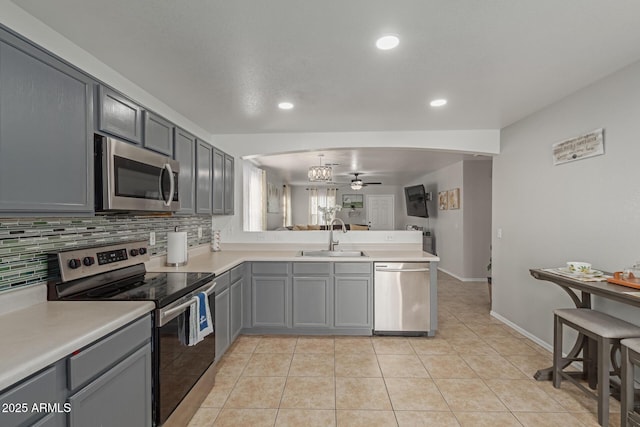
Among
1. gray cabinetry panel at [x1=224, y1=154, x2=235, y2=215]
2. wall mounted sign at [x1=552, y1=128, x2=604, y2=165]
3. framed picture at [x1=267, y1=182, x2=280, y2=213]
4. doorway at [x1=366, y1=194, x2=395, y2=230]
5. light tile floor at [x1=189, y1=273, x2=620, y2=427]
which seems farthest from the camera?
doorway at [x1=366, y1=194, x2=395, y2=230]

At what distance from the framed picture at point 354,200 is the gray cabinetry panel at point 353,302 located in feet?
25.7

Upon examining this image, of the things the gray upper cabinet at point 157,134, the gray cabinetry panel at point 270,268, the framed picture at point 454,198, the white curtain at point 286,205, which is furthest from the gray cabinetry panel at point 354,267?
the white curtain at point 286,205

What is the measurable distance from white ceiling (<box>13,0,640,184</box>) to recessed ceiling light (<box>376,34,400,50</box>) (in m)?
0.04

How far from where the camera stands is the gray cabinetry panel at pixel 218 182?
10.8 ft

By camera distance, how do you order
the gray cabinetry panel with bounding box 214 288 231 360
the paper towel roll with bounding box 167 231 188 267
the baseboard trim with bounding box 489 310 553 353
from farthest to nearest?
the baseboard trim with bounding box 489 310 553 353 → the paper towel roll with bounding box 167 231 188 267 → the gray cabinetry panel with bounding box 214 288 231 360

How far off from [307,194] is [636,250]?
9283 mm

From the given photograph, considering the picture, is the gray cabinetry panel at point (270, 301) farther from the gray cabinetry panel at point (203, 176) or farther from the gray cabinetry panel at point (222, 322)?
the gray cabinetry panel at point (203, 176)

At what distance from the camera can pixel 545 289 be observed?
305 cm

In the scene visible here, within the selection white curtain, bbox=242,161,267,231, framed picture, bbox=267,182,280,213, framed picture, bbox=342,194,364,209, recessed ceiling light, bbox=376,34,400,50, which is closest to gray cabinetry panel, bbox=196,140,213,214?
white curtain, bbox=242,161,267,231

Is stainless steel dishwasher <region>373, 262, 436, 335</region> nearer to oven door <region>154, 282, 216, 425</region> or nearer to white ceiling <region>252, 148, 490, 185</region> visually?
oven door <region>154, 282, 216, 425</region>

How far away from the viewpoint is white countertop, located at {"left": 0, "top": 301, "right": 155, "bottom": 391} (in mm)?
988

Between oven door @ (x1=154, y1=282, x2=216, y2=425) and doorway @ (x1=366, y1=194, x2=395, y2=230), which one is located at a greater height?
doorway @ (x1=366, y1=194, x2=395, y2=230)

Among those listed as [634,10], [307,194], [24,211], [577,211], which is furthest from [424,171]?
[24,211]

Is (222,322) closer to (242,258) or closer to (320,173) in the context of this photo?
(242,258)
